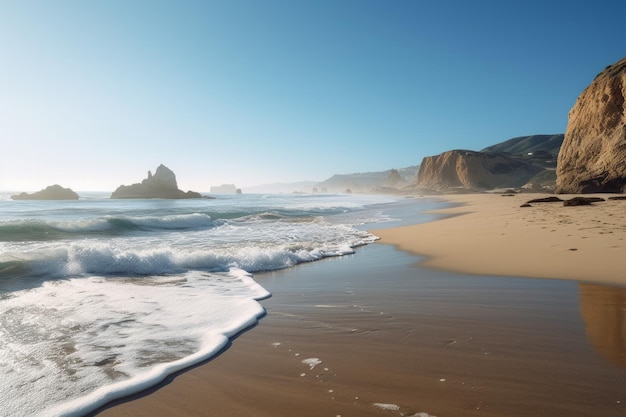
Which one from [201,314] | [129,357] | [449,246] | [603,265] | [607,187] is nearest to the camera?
[129,357]

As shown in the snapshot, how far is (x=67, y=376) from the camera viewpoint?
2.89 metres

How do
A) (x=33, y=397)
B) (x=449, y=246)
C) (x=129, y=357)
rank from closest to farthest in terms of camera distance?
1. (x=33, y=397)
2. (x=129, y=357)
3. (x=449, y=246)

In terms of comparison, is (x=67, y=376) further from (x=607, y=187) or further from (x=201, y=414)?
(x=607, y=187)

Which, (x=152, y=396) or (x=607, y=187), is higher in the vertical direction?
(x=607, y=187)

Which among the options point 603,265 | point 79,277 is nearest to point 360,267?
point 603,265

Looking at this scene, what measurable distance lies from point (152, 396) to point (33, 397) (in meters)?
0.91

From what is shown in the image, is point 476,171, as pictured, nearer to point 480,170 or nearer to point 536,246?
point 480,170

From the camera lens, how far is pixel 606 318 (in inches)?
144

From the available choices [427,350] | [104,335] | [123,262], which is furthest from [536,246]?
[123,262]

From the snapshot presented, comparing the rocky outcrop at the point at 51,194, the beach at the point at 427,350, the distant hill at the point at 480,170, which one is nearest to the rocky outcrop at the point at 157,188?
the rocky outcrop at the point at 51,194

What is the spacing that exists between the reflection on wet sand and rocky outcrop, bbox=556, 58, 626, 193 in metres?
24.8

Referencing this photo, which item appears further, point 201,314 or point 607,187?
point 607,187

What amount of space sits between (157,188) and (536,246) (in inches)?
3180

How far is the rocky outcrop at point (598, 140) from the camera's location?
23391 mm
